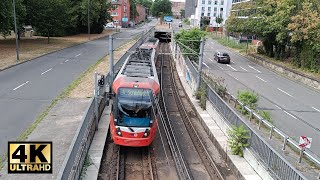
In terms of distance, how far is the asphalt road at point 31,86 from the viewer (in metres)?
16.4

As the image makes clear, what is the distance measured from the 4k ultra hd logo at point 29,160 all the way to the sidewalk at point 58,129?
38cm

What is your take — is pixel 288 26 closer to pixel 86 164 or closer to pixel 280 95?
pixel 280 95

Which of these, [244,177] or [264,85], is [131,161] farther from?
[264,85]

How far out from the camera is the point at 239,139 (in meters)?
13.9

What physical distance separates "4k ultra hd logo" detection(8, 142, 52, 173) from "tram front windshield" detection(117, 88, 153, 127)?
12.3 ft

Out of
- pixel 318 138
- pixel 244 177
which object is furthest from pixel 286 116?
pixel 244 177

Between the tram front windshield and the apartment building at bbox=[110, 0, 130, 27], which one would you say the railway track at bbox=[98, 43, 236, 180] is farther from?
the apartment building at bbox=[110, 0, 130, 27]

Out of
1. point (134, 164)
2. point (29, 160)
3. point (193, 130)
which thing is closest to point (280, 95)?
point (193, 130)

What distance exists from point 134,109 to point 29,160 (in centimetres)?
546

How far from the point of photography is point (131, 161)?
1452 cm

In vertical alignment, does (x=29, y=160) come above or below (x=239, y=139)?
above

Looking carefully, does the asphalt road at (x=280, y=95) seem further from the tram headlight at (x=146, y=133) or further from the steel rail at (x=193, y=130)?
the tram headlight at (x=146, y=133)

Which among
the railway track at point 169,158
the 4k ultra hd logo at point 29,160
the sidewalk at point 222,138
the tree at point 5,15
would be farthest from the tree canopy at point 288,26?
the 4k ultra hd logo at point 29,160

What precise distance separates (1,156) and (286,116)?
16.2 meters
